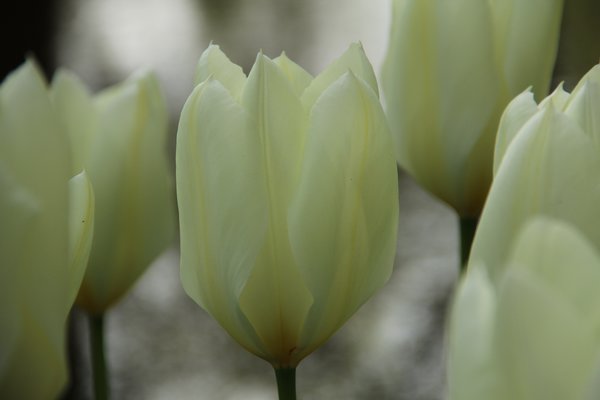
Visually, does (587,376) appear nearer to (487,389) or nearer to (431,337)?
(487,389)

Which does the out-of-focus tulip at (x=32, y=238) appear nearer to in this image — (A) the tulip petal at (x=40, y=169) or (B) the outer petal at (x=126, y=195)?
(A) the tulip petal at (x=40, y=169)

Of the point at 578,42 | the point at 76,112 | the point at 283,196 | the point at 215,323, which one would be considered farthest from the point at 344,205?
the point at 578,42

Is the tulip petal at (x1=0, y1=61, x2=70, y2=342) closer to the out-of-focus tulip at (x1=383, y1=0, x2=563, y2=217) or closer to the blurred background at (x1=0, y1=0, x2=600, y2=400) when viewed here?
the out-of-focus tulip at (x1=383, y1=0, x2=563, y2=217)

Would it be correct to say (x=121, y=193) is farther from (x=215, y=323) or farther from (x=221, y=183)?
(x=215, y=323)

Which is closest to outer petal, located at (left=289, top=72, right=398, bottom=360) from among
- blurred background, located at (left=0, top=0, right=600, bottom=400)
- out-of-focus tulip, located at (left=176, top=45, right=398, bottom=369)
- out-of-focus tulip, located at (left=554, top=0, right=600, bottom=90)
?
out-of-focus tulip, located at (left=176, top=45, right=398, bottom=369)

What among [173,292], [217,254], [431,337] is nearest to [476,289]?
[217,254]

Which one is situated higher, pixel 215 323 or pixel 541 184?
pixel 541 184
